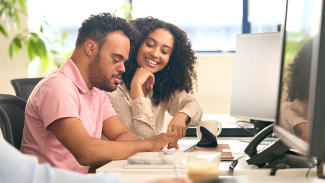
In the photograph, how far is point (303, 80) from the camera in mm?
614

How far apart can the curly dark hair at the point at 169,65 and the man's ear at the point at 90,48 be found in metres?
0.49

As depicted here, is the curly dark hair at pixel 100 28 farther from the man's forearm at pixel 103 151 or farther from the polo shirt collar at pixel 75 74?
the man's forearm at pixel 103 151

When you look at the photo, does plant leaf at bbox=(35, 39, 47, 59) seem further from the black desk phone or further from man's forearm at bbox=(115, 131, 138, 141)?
the black desk phone

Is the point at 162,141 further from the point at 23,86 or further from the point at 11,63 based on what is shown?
the point at 11,63

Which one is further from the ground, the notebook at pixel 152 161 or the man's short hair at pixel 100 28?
the man's short hair at pixel 100 28

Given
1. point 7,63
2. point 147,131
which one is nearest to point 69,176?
point 147,131

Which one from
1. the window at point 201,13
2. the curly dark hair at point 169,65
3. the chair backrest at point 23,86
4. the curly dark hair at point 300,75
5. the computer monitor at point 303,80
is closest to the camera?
the computer monitor at point 303,80

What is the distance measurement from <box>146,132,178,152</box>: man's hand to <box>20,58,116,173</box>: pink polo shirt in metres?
0.27

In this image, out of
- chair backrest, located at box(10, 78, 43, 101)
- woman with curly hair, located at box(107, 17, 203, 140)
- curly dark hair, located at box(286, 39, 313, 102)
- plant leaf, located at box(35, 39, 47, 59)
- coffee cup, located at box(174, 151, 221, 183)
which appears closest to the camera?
curly dark hair, located at box(286, 39, 313, 102)

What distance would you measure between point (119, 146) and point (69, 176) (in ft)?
1.60

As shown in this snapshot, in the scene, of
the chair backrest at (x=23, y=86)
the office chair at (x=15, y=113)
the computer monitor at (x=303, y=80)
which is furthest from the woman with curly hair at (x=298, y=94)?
the chair backrest at (x=23, y=86)

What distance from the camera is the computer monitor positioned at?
1.54 ft

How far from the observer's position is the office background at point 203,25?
3395mm

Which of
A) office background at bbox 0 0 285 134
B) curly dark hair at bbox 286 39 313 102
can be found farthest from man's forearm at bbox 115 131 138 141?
office background at bbox 0 0 285 134
